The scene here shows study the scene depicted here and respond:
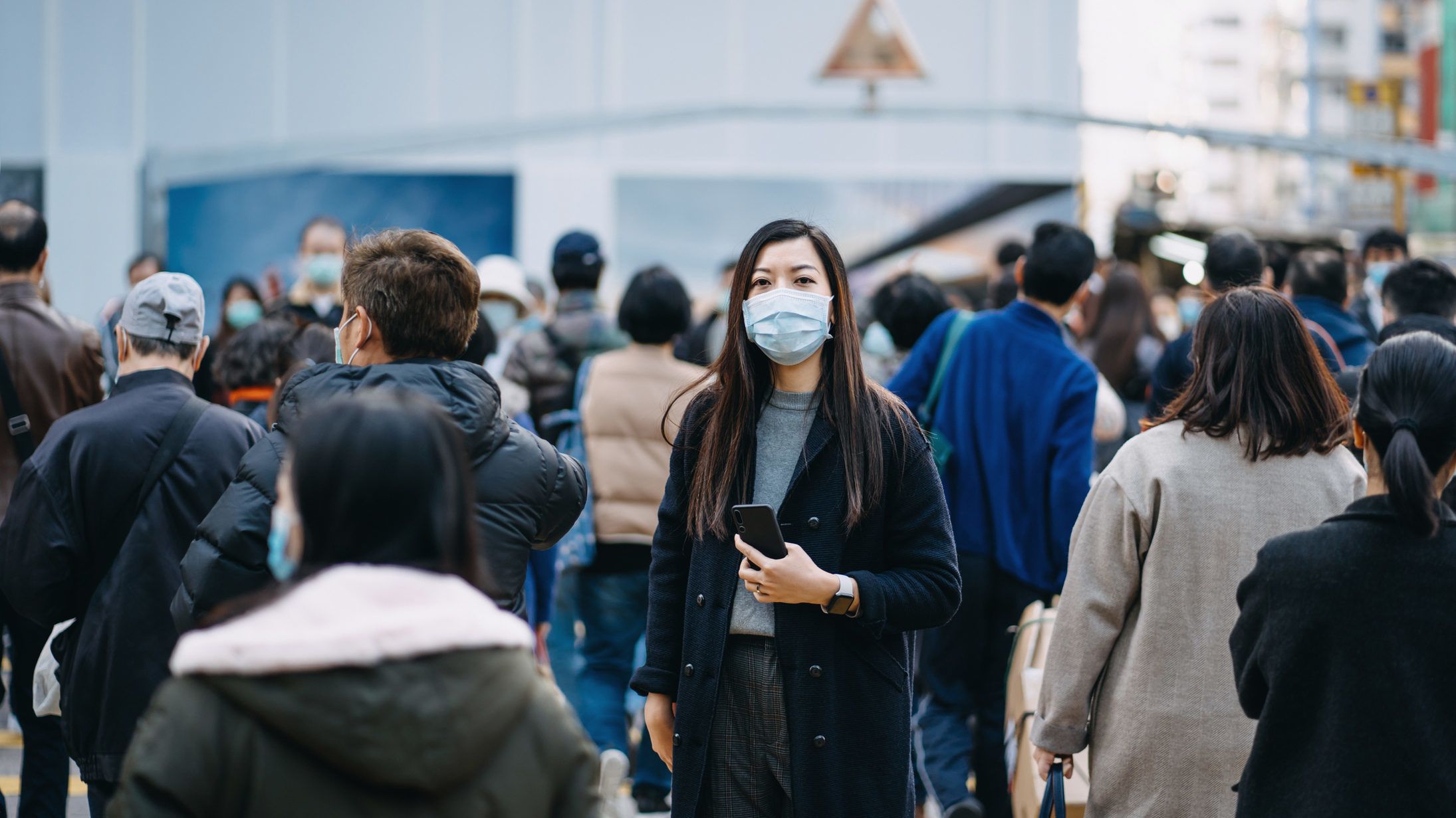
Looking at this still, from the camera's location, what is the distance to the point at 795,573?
308 centimetres

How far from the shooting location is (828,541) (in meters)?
3.28

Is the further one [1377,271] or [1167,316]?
A: [1167,316]

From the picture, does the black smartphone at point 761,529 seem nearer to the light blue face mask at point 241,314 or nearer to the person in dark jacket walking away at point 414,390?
the person in dark jacket walking away at point 414,390

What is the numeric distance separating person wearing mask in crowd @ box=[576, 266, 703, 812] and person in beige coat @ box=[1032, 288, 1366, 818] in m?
2.57

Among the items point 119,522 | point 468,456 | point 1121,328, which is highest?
point 1121,328

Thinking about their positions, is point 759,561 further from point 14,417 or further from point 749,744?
point 14,417

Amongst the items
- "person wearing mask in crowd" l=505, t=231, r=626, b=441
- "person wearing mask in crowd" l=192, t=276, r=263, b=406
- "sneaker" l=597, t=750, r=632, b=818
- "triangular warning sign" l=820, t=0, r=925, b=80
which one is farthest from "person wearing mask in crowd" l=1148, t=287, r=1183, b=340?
"sneaker" l=597, t=750, r=632, b=818

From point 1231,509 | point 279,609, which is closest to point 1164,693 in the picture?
point 1231,509

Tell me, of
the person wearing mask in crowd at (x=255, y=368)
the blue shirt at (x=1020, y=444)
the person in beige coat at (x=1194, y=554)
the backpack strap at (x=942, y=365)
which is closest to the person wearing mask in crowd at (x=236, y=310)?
the person wearing mask in crowd at (x=255, y=368)

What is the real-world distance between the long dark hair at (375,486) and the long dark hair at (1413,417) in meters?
1.74

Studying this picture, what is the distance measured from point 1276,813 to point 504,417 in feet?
6.09

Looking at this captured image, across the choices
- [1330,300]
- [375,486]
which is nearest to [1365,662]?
[375,486]

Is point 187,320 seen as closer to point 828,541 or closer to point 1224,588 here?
point 828,541

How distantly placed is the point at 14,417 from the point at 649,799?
2.77 metres
